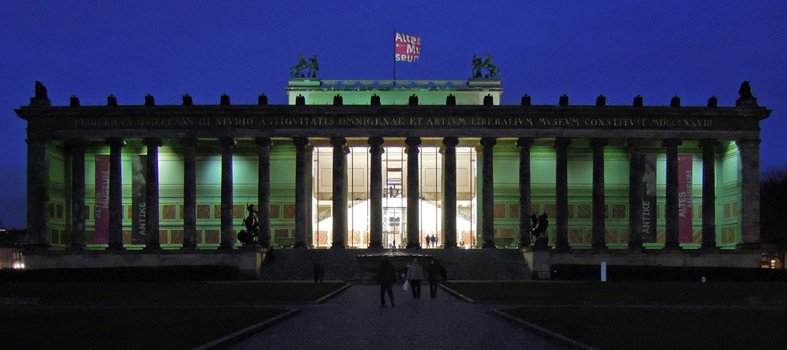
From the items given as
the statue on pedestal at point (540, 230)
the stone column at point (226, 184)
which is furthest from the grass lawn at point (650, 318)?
the stone column at point (226, 184)

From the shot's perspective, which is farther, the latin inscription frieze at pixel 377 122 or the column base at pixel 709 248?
the latin inscription frieze at pixel 377 122

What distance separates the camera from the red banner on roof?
88188 mm

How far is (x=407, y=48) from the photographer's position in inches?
3494

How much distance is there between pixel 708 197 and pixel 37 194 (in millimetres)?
51774

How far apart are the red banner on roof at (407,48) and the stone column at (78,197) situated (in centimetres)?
2634

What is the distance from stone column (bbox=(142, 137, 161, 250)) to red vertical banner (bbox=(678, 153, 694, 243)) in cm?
4162

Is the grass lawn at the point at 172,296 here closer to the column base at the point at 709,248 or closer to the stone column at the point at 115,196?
the stone column at the point at 115,196

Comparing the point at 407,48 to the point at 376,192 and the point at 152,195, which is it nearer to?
the point at 376,192

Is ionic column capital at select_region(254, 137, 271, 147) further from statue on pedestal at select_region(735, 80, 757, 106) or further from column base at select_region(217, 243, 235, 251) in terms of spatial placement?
statue on pedestal at select_region(735, 80, 757, 106)

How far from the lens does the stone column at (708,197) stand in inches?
3248

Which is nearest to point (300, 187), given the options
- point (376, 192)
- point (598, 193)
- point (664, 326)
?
point (376, 192)

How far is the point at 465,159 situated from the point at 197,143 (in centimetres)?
2337

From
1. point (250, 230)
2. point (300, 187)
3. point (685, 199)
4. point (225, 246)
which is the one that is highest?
point (300, 187)

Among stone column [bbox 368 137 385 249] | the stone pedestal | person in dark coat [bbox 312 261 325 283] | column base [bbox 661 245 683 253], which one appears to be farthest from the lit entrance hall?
person in dark coat [bbox 312 261 325 283]
